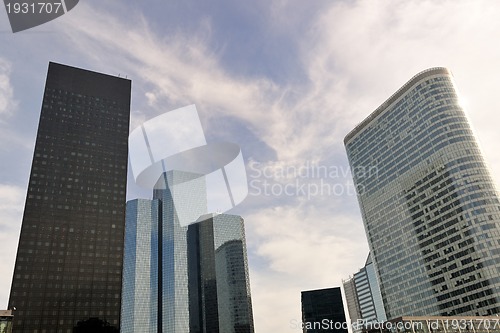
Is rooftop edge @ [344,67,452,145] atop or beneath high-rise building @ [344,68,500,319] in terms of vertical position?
atop

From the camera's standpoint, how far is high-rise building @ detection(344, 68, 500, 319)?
96.4 metres

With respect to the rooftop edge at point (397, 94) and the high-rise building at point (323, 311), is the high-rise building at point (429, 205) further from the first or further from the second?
the high-rise building at point (323, 311)

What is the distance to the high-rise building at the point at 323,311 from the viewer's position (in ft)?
569

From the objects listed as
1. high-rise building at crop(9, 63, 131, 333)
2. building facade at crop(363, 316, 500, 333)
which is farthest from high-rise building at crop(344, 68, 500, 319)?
high-rise building at crop(9, 63, 131, 333)

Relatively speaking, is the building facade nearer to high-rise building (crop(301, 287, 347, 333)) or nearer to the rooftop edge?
the rooftop edge

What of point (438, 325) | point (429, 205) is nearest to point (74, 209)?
point (429, 205)

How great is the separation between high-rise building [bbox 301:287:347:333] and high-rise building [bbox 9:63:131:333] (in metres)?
84.7

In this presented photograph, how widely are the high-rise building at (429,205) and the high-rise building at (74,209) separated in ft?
293

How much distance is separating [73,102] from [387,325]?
134557mm

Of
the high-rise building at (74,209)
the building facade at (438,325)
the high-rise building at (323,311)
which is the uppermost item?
the high-rise building at (74,209)

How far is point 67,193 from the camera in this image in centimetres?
13925

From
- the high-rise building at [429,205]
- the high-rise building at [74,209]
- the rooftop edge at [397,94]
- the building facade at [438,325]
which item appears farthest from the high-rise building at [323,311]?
the building facade at [438,325]

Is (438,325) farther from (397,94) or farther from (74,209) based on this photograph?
(74,209)

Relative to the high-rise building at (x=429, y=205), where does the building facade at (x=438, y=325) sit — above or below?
below
